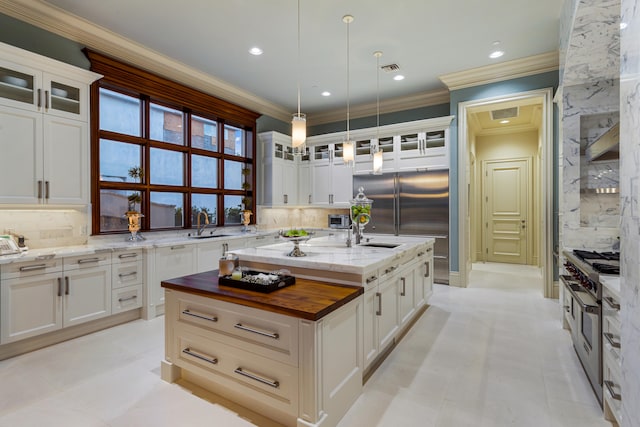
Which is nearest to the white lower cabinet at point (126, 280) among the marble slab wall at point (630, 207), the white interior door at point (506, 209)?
the marble slab wall at point (630, 207)

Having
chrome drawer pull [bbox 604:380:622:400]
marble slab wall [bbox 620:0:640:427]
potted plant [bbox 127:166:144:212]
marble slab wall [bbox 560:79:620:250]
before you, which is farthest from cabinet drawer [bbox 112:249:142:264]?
marble slab wall [bbox 560:79:620:250]

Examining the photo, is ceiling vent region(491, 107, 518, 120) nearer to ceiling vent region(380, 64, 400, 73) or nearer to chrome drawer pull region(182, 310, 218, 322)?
ceiling vent region(380, 64, 400, 73)

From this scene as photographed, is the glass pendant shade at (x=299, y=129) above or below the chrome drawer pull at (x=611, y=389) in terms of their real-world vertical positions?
above

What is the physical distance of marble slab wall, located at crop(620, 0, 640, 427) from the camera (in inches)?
45.8

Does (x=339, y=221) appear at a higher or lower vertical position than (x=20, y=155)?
lower

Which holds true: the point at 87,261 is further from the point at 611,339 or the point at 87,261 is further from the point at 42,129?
the point at 611,339

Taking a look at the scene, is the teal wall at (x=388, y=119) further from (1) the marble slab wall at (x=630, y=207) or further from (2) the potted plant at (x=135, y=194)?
(1) the marble slab wall at (x=630, y=207)

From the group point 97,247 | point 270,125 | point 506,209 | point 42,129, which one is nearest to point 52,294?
point 97,247

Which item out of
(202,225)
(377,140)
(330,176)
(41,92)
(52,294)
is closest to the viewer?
(52,294)

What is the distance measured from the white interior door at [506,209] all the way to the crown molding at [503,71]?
3082 mm

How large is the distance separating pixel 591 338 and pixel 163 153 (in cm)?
505

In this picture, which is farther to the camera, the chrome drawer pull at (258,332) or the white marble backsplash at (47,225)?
the white marble backsplash at (47,225)

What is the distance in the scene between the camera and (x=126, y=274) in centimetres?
352

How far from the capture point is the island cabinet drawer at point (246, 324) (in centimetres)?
175
